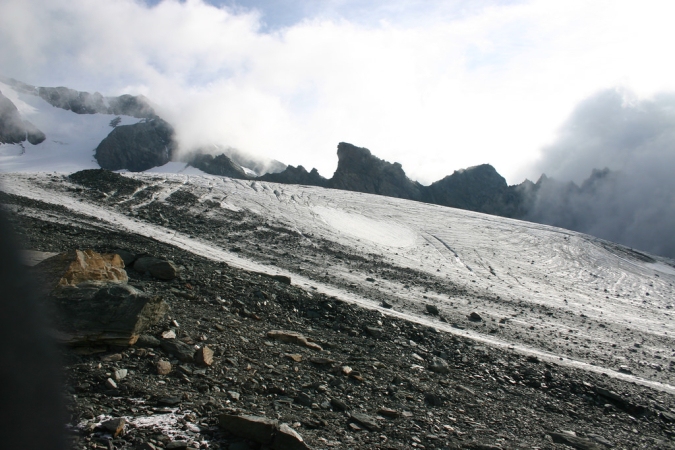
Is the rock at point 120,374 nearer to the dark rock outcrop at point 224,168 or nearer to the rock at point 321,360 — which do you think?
the rock at point 321,360

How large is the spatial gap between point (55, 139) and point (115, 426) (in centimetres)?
17813

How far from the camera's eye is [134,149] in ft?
447

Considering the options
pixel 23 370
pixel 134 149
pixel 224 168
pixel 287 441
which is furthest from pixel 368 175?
pixel 134 149

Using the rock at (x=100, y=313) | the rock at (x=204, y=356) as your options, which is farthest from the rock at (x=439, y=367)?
the rock at (x=100, y=313)

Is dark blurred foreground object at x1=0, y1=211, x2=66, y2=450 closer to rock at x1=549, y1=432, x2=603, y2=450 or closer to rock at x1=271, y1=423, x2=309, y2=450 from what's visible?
rock at x1=271, y1=423, x2=309, y2=450

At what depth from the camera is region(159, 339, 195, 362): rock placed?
5.66m

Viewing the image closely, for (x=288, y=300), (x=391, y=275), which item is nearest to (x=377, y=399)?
(x=288, y=300)

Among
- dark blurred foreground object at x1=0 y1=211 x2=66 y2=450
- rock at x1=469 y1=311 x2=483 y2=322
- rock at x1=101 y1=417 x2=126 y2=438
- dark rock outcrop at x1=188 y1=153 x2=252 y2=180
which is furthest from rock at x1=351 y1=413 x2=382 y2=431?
dark rock outcrop at x1=188 y1=153 x2=252 y2=180

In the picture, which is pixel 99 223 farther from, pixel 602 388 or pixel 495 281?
pixel 495 281

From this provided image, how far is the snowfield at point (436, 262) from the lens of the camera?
46.0ft

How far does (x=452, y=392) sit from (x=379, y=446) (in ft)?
9.89

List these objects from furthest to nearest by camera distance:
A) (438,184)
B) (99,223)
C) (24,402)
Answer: (438,184) < (99,223) < (24,402)

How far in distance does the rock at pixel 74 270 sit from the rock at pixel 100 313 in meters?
0.43

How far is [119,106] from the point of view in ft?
572
